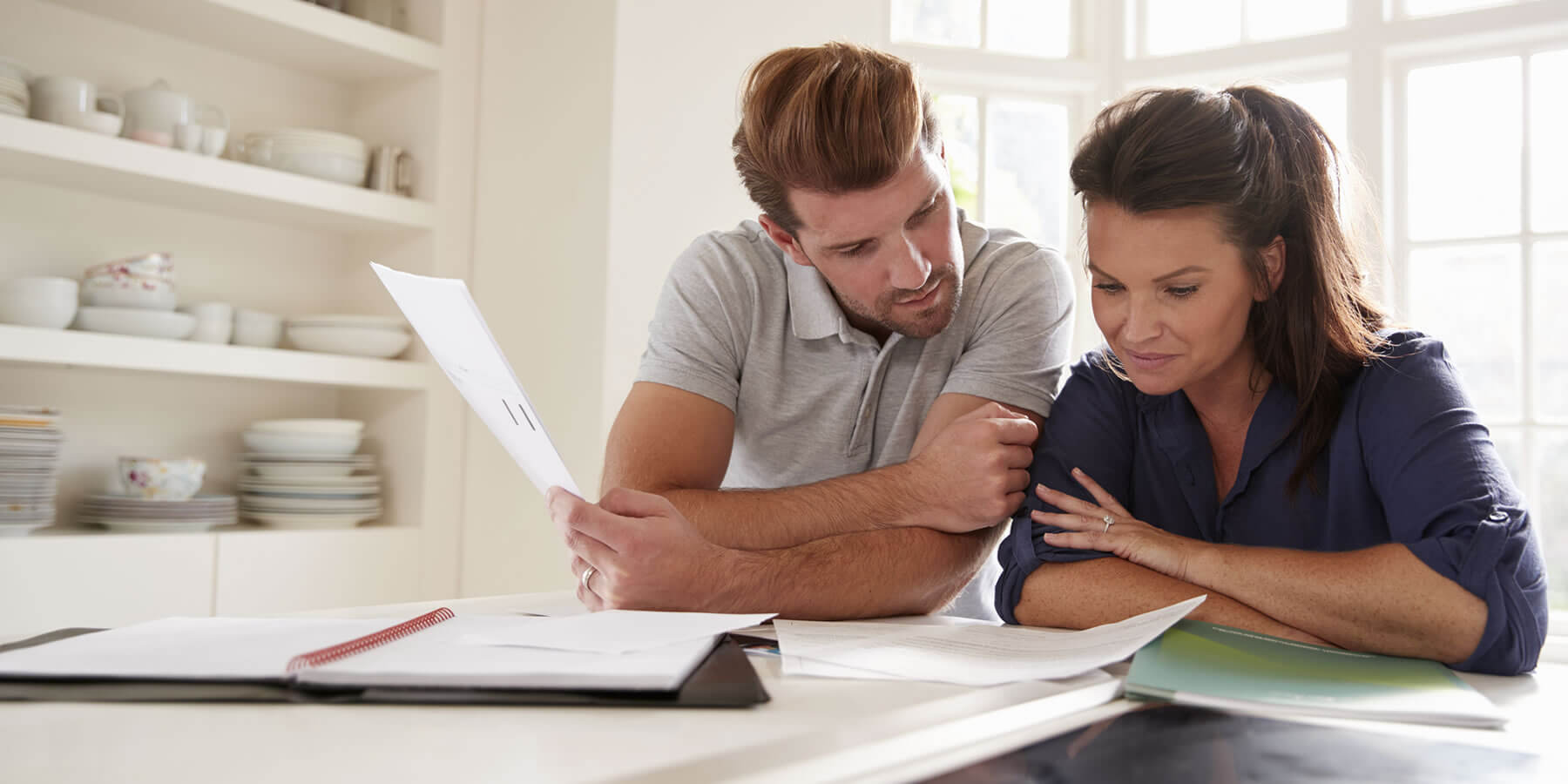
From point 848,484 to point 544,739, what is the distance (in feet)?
2.74

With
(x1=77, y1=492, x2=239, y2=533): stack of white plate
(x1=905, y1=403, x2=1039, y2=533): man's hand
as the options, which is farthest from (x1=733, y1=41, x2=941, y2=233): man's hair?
(x1=77, y1=492, x2=239, y2=533): stack of white plate

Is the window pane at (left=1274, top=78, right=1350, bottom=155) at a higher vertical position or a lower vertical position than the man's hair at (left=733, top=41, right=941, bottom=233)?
higher

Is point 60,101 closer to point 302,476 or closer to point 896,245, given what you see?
point 302,476

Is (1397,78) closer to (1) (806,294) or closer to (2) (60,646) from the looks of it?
(1) (806,294)

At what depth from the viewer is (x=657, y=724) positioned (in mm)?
594

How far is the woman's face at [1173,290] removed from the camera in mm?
1252

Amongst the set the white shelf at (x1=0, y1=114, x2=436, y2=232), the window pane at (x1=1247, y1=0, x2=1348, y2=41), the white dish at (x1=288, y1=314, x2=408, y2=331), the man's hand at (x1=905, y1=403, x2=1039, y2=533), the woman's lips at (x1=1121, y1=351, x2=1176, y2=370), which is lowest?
the man's hand at (x1=905, y1=403, x2=1039, y2=533)

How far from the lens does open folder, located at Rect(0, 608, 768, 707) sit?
0.64 metres

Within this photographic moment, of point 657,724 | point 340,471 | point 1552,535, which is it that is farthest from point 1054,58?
point 657,724

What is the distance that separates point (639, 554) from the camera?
3.56 ft

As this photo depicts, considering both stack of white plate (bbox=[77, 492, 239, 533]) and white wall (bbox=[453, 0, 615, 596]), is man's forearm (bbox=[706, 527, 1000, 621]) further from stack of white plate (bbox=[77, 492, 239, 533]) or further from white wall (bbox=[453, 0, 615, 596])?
stack of white plate (bbox=[77, 492, 239, 533])

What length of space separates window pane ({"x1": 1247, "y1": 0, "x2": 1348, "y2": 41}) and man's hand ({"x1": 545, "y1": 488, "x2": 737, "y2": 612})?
2.81m

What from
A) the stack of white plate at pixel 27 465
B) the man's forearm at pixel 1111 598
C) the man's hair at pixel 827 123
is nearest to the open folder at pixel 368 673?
the man's forearm at pixel 1111 598

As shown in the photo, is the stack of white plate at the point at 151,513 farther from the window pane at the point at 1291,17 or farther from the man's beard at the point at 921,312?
the window pane at the point at 1291,17
